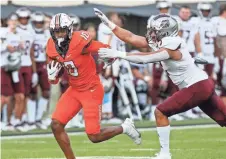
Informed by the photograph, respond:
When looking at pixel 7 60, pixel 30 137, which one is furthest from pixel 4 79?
pixel 30 137

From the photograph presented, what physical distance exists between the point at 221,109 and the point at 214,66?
629 cm

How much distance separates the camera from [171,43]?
28.7 ft

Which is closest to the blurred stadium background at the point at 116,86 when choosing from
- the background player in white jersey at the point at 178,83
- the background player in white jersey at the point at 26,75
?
the background player in white jersey at the point at 26,75

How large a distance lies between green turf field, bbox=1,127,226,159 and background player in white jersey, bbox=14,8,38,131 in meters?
1.63

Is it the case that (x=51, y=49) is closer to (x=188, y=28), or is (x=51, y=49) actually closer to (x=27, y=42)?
(x=27, y=42)

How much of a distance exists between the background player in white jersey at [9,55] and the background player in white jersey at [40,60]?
469 millimetres

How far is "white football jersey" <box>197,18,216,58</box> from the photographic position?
1512cm

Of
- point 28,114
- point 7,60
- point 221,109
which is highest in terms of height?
point 221,109

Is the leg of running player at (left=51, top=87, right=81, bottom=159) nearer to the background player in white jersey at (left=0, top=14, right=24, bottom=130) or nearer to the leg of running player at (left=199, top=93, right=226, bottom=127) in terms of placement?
the leg of running player at (left=199, top=93, right=226, bottom=127)

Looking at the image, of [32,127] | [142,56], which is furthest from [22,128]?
[142,56]

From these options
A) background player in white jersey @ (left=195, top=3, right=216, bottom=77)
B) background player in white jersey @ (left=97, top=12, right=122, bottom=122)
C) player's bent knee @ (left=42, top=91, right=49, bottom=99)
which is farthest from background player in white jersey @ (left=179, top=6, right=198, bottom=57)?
player's bent knee @ (left=42, top=91, right=49, bottom=99)

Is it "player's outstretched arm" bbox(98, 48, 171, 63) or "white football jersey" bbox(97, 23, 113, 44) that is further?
"white football jersey" bbox(97, 23, 113, 44)

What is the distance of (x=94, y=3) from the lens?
17.1 meters

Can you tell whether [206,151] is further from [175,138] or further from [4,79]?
[4,79]
